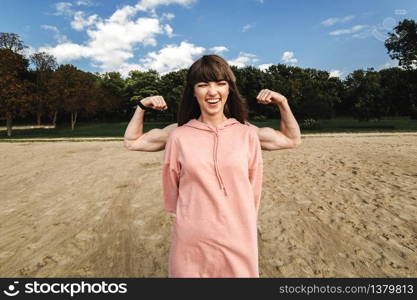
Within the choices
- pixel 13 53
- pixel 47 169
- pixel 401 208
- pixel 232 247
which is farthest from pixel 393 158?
pixel 13 53

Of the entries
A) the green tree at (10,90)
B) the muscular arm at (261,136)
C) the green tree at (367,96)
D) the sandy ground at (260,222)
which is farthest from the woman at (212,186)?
the green tree at (367,96)

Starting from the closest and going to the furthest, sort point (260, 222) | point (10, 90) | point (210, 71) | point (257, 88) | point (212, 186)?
1. point (212, 186)
2. point (210, 71)
3. point (260, 222)
4. point (10, 90)
5. point (257, 88)

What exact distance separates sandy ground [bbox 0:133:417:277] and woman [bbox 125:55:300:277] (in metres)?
2.67

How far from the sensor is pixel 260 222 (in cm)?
564

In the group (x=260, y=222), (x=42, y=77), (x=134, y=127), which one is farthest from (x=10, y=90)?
(x=134, y=127)

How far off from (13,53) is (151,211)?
3368cm

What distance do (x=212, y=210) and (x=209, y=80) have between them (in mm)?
814

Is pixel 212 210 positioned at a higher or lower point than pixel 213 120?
lower

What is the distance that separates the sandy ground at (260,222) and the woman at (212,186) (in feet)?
8.74

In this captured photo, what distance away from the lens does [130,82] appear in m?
67.3

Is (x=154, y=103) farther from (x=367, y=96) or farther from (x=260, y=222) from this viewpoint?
(x=367, y=96)

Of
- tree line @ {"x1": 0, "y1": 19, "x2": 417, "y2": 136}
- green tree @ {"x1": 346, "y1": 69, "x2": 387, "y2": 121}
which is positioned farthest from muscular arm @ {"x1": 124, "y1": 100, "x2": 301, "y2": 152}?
green tree @ {"x1": 346, "y1": 69, "x2": 387, "y2": 121}

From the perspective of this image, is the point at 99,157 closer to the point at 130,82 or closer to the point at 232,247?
the point at 232,247

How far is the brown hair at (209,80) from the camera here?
69.4 inches
